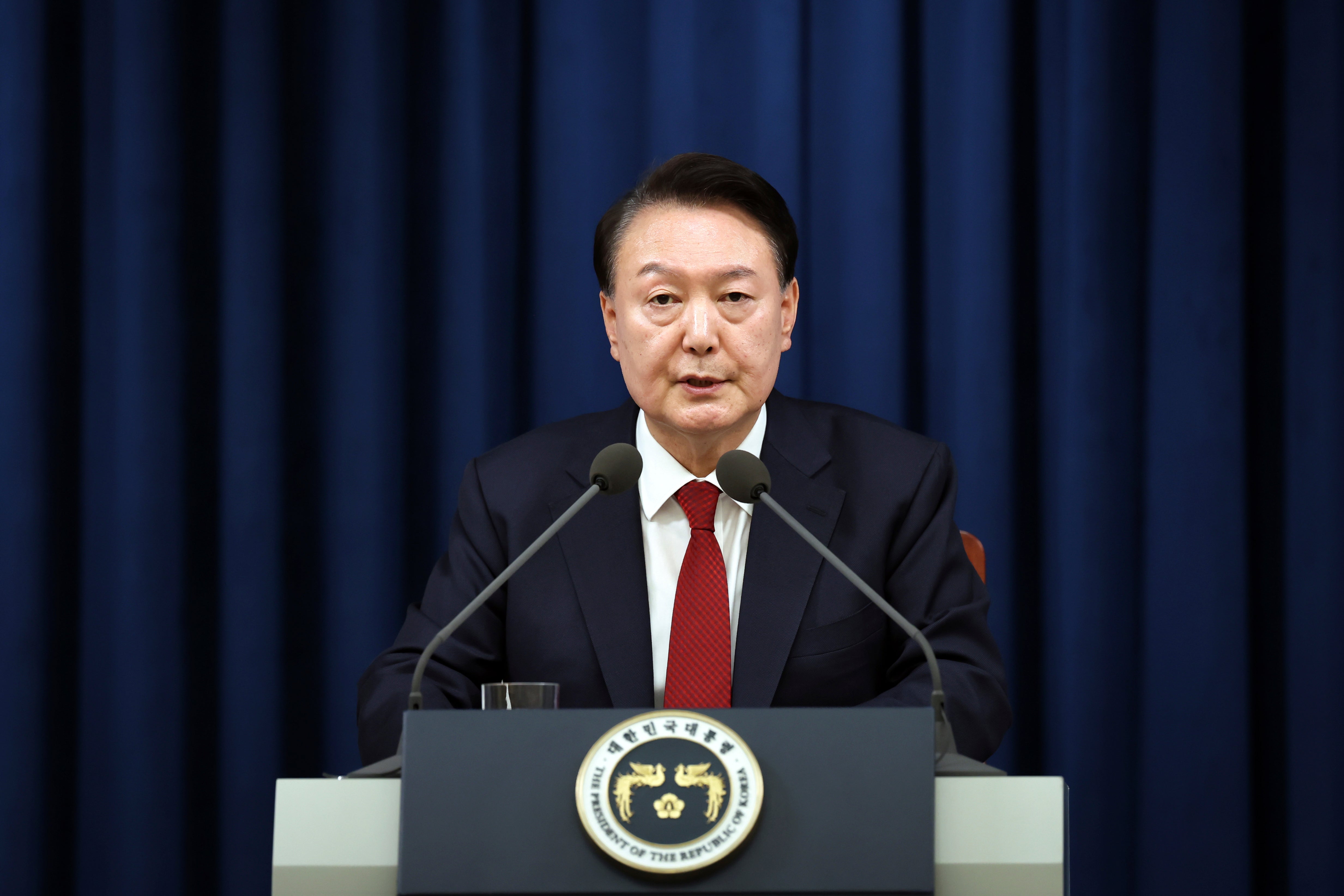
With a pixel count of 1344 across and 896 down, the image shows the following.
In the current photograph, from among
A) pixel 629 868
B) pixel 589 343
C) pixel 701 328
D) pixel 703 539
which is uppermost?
pixel 589 343

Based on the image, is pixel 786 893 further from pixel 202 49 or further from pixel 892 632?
pixel 202 49

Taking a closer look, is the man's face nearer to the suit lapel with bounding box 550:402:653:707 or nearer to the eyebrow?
the eyebrow

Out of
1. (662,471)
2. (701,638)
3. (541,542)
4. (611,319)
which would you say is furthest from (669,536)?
(541,542)

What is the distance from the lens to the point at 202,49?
2527 mm

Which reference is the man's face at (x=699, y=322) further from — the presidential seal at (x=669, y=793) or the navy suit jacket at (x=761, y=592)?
the presidential seal at (x=669, y=793)

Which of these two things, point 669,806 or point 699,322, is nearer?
point 669,806

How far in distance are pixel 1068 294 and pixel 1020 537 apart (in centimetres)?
49

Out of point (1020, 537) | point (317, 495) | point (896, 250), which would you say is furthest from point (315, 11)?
point (1020, 537)

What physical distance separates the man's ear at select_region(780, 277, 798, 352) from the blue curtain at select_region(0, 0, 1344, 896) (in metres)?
0.55

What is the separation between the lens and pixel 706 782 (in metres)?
0.91

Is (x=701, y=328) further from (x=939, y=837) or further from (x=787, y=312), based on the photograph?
(x=939, y=837)

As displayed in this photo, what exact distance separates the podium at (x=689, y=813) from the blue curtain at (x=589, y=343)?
148 cm

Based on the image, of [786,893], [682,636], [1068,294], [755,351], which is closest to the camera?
[786,893]

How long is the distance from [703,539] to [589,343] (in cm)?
90
